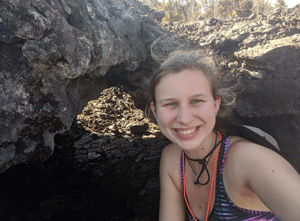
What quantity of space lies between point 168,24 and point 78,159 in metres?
2.90

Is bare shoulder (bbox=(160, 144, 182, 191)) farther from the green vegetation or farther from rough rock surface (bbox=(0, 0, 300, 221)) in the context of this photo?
the green vegetation

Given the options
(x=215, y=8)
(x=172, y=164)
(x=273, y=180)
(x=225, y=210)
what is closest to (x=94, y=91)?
(x=172, y=164)

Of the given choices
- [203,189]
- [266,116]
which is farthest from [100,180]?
[266,116]

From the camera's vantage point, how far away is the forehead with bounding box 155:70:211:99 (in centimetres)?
142

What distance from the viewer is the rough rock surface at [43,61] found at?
5.93 ft

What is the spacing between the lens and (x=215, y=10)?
6.68 meters

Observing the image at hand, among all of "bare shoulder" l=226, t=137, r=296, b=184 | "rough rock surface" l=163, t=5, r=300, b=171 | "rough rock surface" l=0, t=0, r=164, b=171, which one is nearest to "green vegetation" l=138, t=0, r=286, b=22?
"rough rock surface" l=163, t=5, r=300, b=171

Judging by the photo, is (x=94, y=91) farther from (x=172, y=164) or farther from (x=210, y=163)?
(x=210, y=163)

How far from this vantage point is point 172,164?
192cm

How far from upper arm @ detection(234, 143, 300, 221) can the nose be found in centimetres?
44

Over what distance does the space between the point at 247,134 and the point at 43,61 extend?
1.93 m

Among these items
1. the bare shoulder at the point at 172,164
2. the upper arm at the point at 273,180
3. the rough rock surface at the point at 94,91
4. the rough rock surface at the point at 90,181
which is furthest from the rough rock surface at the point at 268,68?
the upper arm at the point at 273,180

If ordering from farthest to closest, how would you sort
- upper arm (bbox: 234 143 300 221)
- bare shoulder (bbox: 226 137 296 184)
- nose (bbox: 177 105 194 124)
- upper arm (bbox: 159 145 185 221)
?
upper arm (bbox: 159 145 185 221)
nose (bbox: 177 105 194 124)
bare shoulder (bbox: 226 137 296 184)
upper arm (bbox: 234 143 300 221)

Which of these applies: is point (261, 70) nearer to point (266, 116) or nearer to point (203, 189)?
point (266, 116)
